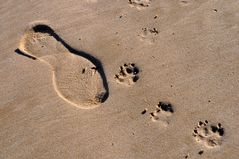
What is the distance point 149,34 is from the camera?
4.00 metres

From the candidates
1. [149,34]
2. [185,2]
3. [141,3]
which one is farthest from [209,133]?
[141,3]

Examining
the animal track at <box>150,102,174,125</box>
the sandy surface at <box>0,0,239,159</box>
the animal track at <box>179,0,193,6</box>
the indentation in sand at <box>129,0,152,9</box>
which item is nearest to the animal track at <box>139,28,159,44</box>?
the sandy surface at <box>0,0,239,159</box>

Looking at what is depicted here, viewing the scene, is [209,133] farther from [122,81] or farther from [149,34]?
[149,34]

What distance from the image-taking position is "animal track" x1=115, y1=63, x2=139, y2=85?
387 cm

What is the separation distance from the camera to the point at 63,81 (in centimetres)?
393

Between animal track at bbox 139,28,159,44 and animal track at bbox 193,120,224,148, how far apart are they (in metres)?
0.99

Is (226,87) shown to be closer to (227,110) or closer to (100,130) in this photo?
(227,110)

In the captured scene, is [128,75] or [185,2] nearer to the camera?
[128,75]

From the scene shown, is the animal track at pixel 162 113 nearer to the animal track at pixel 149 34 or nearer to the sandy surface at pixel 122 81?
the sandy surface at pixel 122 81

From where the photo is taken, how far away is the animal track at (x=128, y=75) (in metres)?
3.87

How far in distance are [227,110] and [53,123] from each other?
1697 millimetres

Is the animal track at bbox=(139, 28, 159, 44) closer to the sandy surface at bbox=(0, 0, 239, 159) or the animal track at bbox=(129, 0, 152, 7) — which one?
the sandy surface at bbox=(0, 0, 239, 159)

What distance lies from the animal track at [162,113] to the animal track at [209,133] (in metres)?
0.28

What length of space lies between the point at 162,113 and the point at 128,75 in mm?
508
